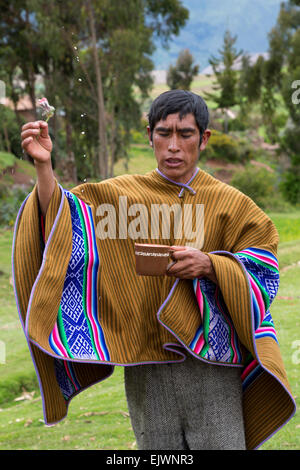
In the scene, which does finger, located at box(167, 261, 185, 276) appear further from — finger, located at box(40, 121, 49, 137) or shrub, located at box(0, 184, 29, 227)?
shrub, located at box(0, 184, 29, 227)

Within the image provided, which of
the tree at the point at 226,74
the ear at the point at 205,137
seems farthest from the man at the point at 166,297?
the tree at the point at 226,74

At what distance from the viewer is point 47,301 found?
7.13 feet

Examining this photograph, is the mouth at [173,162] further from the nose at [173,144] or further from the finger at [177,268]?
the finger at [177,268]

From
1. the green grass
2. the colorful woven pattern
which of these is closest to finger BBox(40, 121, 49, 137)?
the colorful woven pattern

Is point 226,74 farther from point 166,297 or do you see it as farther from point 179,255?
point 179,255

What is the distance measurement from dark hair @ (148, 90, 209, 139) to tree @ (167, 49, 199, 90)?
106 ft

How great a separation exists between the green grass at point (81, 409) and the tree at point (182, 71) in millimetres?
27045

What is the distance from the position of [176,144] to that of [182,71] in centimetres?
3387

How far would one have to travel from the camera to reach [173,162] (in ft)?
7.84

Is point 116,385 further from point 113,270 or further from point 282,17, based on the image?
point 282,17

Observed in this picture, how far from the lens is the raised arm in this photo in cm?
212

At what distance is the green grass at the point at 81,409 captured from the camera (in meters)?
4.72

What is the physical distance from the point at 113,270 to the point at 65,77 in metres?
19.6
